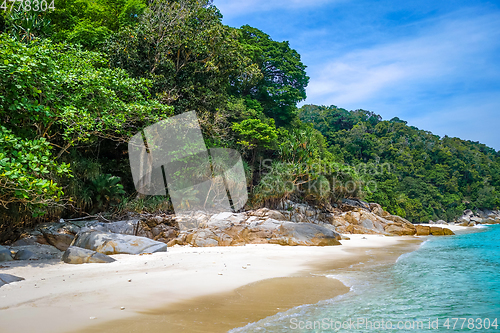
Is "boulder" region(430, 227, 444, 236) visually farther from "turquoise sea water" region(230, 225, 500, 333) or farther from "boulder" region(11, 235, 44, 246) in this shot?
"boulder" region(11, 235, 44, 246)

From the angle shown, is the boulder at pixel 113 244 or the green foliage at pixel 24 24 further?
the green foliage at pixel 24 24

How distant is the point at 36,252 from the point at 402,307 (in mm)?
7752

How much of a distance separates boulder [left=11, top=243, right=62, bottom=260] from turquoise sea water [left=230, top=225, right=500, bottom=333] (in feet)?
19.5

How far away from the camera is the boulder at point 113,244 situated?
270 inches

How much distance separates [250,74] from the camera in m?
15.4

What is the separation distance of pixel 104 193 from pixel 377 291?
9.81 meters

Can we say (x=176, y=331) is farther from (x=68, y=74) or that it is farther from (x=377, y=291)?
(x=68, y=74)

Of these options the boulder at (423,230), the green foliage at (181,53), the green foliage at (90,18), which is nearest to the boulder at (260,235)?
the green foliage at (181,53)

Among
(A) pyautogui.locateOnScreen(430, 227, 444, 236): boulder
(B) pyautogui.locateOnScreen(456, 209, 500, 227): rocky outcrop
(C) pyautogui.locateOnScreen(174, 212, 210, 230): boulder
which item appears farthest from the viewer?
(B) pyautogui.locateOnScreen(456, 209, 500, 227): rocky outcrop

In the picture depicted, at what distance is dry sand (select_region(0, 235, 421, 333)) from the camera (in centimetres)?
275

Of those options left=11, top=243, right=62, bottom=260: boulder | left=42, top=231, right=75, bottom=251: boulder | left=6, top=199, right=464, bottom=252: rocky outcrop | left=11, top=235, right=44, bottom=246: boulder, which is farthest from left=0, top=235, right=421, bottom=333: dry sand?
left=42, top=231, right=75, bottom=251: boulder

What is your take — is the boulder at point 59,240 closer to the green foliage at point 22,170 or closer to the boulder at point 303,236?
the green foliage at point 22,170

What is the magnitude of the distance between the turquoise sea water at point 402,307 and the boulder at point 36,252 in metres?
5.94

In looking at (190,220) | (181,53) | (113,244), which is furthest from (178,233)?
(181,53)
